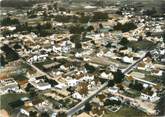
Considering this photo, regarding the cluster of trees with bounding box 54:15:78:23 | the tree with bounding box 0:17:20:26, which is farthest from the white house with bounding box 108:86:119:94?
the cluster of trees with bounding box 54:15:78:23

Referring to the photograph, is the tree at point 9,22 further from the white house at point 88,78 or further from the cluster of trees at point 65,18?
the white house at point 88,78

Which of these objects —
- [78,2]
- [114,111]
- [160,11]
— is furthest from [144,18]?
[114,111]

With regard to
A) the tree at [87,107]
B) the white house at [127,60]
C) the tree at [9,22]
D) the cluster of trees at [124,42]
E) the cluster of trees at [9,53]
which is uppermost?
the tree at [9,22]

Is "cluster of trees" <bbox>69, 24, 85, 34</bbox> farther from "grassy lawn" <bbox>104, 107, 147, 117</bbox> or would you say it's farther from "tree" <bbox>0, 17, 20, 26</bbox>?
"grassy lawn" <bbox>104, 107, 147, 117</bbox>

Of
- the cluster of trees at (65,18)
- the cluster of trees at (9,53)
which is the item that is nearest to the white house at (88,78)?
the cluster of trees at (9,53)

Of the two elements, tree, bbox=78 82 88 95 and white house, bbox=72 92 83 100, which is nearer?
white house, bbox=72 92 83 100

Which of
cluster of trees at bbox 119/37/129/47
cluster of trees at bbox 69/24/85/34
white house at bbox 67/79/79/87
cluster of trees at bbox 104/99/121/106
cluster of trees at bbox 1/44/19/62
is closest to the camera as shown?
cluster of trees at bbox 104/99/121/106

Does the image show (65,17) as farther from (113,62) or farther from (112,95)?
(112,95)

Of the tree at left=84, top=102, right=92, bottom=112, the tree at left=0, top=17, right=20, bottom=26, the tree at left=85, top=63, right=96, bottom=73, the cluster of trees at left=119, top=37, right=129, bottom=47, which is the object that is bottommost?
the cluster of trees at left=119, top=37, right=129, bottom=47

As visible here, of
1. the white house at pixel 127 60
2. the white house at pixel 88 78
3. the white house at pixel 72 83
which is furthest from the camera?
the white house at pixel 127 60
